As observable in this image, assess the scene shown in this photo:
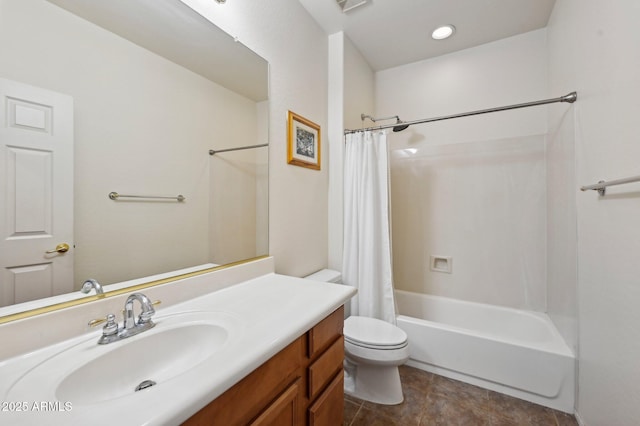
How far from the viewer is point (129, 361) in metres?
0.73

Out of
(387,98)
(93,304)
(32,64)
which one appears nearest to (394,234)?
(387,98)

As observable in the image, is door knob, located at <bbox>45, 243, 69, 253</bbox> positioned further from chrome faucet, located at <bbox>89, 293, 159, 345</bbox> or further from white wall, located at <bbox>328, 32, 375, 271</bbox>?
white wall, located at <bbox>328, 32, 375, 271</bbox>

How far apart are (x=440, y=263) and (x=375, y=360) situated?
1306 mm

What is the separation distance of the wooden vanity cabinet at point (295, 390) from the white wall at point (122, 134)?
22.8 inches

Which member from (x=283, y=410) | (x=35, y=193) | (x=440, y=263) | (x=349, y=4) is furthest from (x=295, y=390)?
(x=349, y=4)

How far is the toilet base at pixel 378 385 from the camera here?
1.58 meters

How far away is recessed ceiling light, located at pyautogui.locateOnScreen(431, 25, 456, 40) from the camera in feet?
6.75

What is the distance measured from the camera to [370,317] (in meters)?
1.97

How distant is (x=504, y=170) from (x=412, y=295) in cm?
136

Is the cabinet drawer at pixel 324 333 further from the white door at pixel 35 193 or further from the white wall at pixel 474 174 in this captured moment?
the white wall at pixel 474 174

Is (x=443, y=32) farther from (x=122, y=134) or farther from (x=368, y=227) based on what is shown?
(x=122, y=134)

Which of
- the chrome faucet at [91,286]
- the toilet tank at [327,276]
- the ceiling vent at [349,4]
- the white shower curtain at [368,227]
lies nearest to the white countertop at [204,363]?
the chrome faucet at [91,286]

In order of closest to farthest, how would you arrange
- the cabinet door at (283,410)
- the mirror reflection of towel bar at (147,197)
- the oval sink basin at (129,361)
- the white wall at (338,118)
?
1. the oval sink basin at (129,361)
2. the cabinet door at (283,410)
3. the mirror reflection of towel bar at (147,197)
4. the white wall at (338,118)

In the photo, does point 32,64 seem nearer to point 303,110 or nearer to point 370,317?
point 303,110
